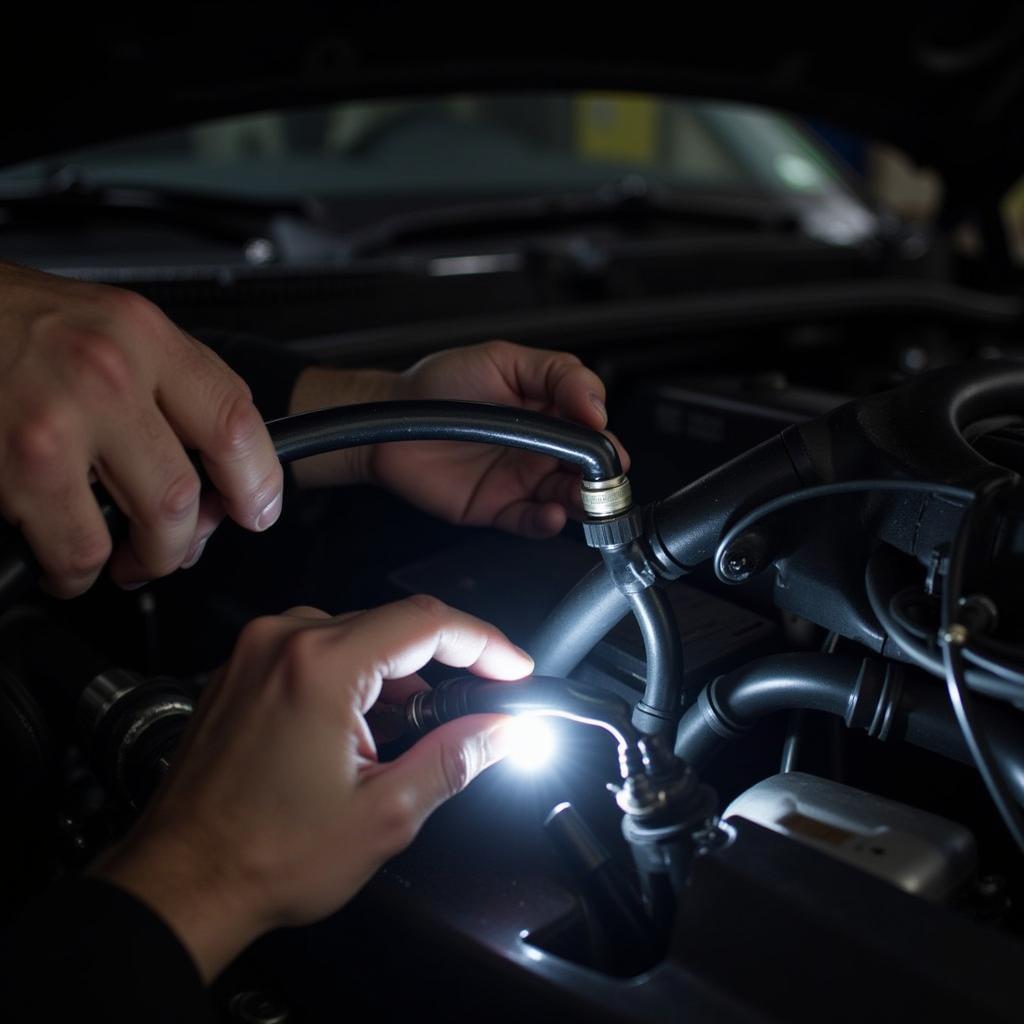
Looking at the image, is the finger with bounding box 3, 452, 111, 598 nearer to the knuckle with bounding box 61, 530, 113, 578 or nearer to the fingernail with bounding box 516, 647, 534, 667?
the knuckle with bounding box 61, 530, 113, 578

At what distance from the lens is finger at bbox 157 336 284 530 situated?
0.63 meters

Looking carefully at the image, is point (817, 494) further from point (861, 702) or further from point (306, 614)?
point (306, 614)

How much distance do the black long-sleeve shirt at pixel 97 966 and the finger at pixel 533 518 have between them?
17.8 inches

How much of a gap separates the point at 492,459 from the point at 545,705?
0.36 m

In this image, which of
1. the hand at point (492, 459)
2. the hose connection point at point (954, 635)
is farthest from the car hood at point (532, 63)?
the hose connection point at point (954, 635)

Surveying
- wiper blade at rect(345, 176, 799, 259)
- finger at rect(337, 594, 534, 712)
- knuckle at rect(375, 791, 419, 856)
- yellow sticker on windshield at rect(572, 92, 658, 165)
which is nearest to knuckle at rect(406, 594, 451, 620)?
finger at rect(337, 594, 534, 712)

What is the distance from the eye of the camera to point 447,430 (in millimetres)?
631

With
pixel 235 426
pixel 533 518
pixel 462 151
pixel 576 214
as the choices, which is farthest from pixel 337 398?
pixel 462 151

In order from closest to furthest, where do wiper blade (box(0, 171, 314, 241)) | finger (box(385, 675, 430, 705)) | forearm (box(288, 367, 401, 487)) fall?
finger (box(385, 675, 430, 705)) → forearm (box(288, 367, 401, 487)) → wiper blade (box(0, 171, 314, 241))

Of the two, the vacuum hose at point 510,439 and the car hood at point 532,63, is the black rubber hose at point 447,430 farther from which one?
the car hood at point 532,63

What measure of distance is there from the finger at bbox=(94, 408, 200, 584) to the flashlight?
182mm

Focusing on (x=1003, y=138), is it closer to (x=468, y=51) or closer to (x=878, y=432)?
(x=468, y=51)

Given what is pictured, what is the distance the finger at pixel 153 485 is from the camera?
608mm

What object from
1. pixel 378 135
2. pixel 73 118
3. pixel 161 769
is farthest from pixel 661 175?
pixel 161 769
